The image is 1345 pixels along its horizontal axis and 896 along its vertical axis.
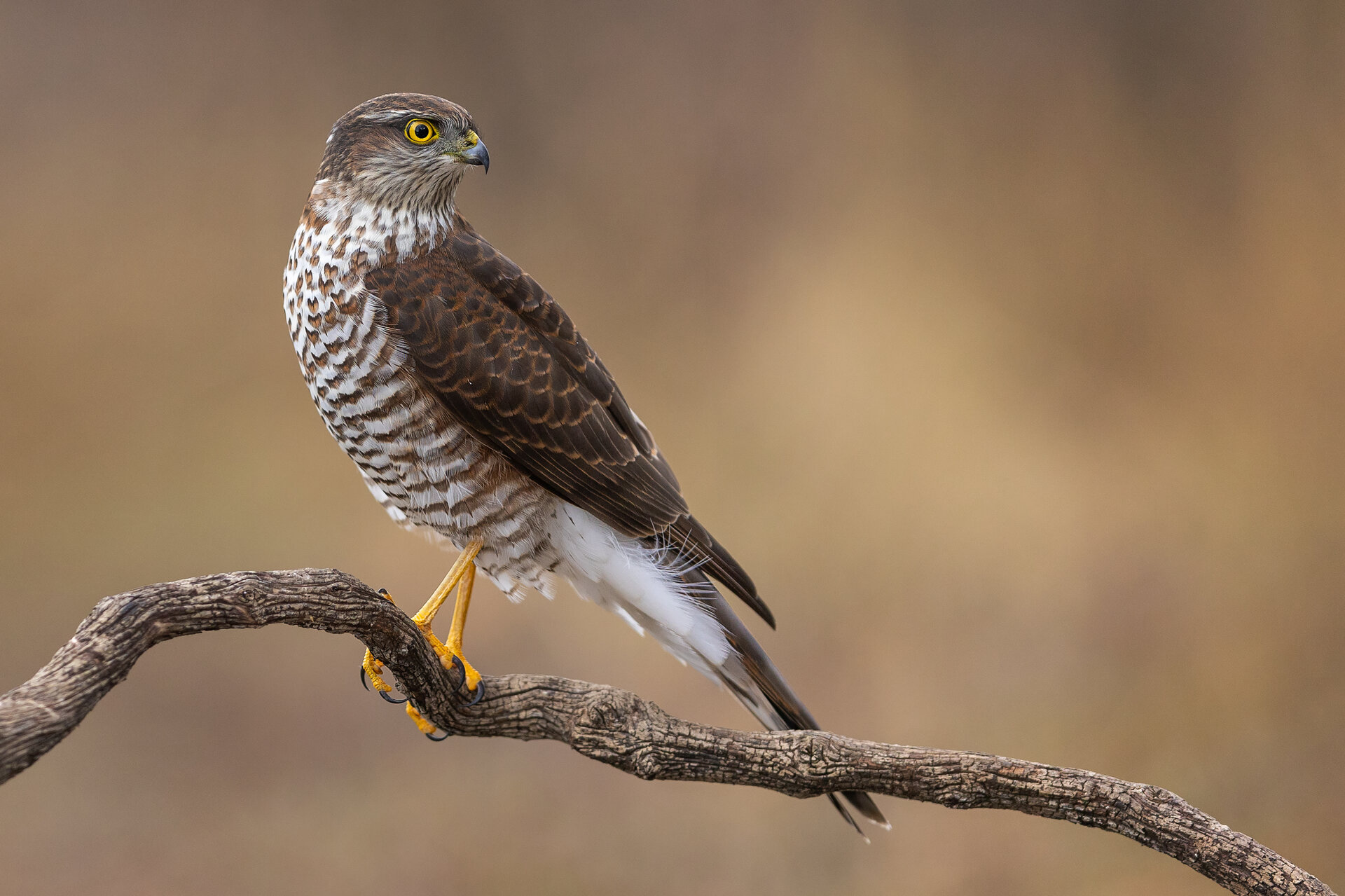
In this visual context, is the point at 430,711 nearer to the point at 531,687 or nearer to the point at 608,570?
the point at 531,687

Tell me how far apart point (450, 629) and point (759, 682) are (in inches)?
31.6

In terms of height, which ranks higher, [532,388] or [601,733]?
[532,388]

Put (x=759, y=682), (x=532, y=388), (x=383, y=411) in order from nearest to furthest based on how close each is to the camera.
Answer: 1. (x=383, y=411)
2. (x=532, y=388)
3. (x=759, y=682)

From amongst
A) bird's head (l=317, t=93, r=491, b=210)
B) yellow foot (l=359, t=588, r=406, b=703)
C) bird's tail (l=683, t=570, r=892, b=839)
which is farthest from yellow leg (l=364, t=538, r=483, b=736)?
bird's head (l=317, t=93, r=491, b=210)

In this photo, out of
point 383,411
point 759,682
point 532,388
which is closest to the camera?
point 383,411

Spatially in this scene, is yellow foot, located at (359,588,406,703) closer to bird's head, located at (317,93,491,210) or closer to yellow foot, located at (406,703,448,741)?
yellow foot, located at (406,703,448,741)

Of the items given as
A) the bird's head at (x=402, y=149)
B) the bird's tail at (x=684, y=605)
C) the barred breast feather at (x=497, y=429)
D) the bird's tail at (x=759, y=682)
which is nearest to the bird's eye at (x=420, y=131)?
the bird's head at (x=402, y=149)

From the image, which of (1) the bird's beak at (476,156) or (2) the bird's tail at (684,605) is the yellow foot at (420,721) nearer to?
(2) the bird's tail at (684,605)

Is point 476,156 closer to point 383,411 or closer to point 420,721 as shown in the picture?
point 383,411

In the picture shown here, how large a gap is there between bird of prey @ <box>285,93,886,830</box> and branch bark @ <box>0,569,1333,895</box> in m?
0.17

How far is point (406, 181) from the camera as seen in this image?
2412 mm

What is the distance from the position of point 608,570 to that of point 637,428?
39cm

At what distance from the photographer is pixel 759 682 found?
2.71 metres

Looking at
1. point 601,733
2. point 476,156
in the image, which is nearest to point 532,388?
point 476,156
